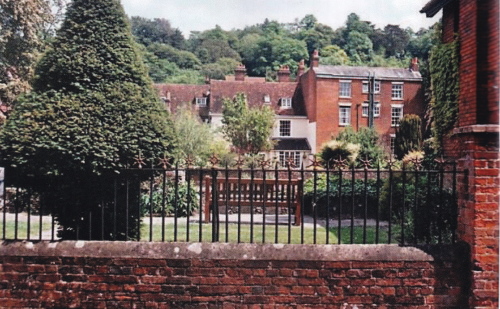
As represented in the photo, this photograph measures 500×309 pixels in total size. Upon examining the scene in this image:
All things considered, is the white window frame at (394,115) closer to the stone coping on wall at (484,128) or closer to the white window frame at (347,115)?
the white window frame at (347,115)

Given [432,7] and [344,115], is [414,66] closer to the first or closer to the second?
[344,115]

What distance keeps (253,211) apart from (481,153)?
6454 mm

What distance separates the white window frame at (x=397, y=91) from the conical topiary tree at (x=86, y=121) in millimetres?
40741

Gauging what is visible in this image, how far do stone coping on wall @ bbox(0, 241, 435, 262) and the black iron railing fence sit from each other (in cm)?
Result: 12

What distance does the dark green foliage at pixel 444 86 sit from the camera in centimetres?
984

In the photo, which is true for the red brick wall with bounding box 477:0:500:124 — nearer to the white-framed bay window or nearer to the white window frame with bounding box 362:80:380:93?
the white window frame with bounding box 362:80:380:93

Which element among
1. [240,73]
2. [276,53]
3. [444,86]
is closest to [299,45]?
[276,53]

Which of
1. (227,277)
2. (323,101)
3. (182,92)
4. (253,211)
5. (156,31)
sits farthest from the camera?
(156,31)

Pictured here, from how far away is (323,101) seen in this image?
4188 cm

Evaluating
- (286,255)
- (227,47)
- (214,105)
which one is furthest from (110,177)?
(227,47)

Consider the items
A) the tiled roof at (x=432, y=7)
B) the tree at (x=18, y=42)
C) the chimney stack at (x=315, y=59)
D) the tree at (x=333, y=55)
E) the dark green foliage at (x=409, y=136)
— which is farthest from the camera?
the tree at (x=333, y=55)

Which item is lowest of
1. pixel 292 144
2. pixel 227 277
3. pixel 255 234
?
pixel 255 234

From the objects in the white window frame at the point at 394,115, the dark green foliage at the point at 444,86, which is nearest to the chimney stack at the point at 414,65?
the white window frame at the point at 394,115

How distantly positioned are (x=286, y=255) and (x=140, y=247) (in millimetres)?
1563
